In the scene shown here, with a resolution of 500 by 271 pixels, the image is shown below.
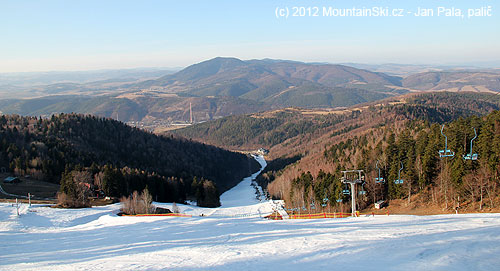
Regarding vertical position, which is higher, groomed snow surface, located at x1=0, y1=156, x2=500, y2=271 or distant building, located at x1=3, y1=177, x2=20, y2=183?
groomed snow surface, located at x1=0, y1=156, x2=500, y2=271

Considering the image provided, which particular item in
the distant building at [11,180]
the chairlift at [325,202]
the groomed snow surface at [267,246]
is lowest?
the chairlift at [325,202]

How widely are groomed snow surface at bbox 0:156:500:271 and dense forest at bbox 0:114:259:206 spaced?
30.7 meters

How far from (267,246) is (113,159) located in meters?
85.6

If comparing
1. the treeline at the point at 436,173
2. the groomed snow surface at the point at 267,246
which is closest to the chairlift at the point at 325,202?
the treeline at the point at 436,173

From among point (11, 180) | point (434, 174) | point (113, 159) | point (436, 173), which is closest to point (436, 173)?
point (436, 173)

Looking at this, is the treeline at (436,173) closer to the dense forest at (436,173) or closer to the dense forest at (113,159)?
the dense forest at (436,173)

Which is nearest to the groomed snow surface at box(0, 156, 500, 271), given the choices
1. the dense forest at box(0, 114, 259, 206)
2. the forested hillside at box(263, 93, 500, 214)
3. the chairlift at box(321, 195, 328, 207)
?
the forested hillside at box(263, 93, 500, 214)

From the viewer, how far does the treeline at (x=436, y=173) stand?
39.2m

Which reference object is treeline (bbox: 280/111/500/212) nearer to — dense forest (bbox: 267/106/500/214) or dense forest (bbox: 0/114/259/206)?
dense forest (bbox: 267/106/500/214)

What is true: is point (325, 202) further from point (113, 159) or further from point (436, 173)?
point (113, 159)

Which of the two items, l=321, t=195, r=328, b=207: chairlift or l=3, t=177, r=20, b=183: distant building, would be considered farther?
l=3, t=177, r=20, b=183: distant building

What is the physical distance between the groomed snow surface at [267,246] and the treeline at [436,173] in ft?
47.9

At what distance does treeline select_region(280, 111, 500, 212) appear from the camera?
39156 millimetres

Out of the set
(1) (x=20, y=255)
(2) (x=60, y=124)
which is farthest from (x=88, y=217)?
(2) (x=60, y=124)
